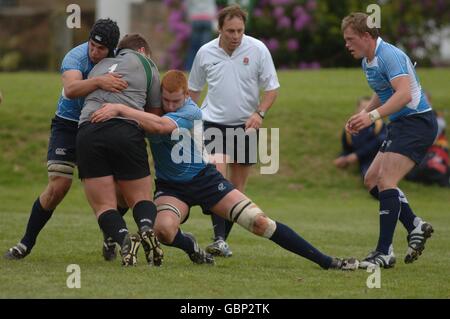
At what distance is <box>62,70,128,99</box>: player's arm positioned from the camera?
7.64 metres

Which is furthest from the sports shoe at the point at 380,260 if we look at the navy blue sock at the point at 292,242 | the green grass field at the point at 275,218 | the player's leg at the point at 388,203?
the navy blue sock at the point at 292,242

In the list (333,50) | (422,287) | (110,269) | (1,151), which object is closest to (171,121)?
(110,269)

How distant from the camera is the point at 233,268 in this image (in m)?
8.09

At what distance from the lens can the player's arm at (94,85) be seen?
301 inches

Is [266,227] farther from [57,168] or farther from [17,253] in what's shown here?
[17,253]

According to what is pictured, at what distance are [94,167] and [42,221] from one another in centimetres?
120

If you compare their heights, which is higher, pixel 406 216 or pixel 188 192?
pixel 188 192

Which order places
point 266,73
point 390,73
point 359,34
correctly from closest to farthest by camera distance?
1. point 390,73
2. point 359,34
3. point 266,73

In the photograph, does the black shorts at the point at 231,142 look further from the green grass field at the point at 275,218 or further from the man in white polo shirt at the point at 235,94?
the green grass field at the point at 275,218

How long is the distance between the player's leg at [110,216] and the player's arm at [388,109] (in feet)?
6.55

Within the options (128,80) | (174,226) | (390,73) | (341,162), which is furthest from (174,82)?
(341,162)

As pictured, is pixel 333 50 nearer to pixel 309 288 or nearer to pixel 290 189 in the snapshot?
pixel 290 189

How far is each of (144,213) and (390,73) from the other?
2.36m

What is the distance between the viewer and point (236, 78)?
9641mm
